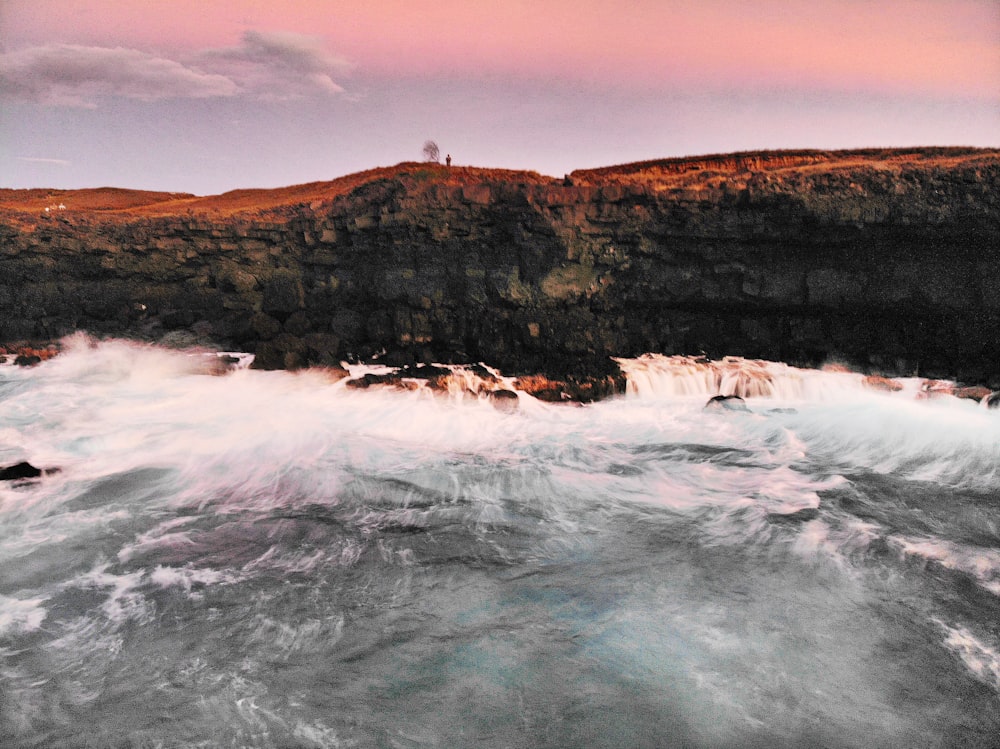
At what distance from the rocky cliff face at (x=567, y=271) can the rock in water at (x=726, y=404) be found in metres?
2.74

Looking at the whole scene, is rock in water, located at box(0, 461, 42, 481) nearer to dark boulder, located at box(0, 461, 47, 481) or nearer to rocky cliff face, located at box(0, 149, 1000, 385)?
dark boulder, located at box(0, 461, 47, 481)

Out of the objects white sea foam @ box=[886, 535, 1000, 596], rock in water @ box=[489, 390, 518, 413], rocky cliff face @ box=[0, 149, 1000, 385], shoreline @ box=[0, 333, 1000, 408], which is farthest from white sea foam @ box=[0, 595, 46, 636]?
rocky cliff face @ box=[0, 149, 1000, 385]

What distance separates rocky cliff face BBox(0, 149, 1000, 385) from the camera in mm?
15531

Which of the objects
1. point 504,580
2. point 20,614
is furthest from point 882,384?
point 20,614

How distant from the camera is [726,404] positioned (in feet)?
47.2

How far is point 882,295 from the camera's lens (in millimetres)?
15906

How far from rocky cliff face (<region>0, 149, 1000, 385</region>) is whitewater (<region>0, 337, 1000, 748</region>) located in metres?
3.01

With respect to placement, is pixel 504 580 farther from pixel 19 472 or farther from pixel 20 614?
pixel 19 472

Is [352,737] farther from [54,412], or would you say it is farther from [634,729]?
[54,412]

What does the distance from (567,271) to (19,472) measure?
11957 millimetres

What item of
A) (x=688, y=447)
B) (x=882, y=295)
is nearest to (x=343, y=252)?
(x=688, y=447)

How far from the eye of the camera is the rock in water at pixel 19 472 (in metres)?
10.2

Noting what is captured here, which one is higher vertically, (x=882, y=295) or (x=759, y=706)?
(x=882, y=295)

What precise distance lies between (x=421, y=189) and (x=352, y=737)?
14.5 m
